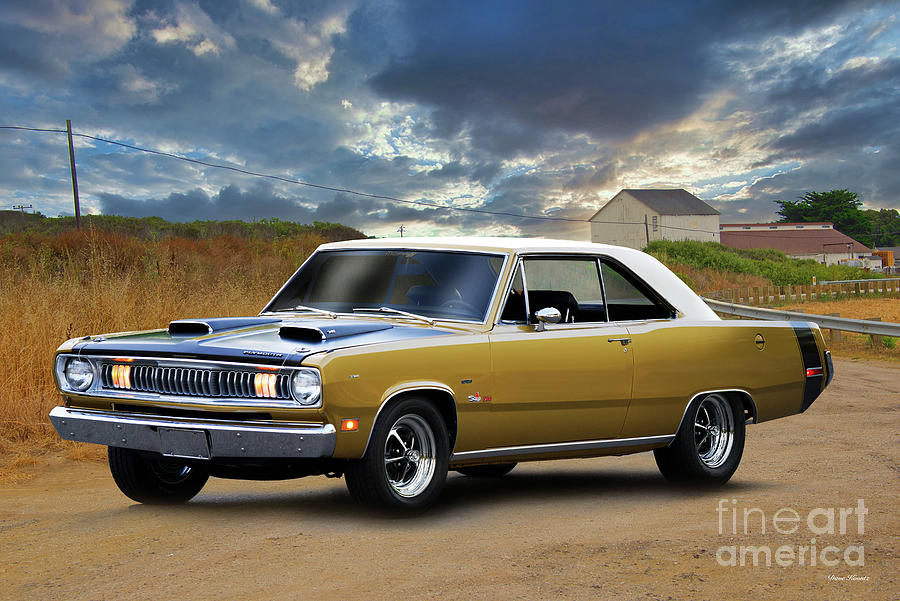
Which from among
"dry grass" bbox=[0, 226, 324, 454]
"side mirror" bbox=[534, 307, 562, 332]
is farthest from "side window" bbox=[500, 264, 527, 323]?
"dry grass" bbox=[0, 226, 324, 454]

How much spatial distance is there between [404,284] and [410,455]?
1.44m

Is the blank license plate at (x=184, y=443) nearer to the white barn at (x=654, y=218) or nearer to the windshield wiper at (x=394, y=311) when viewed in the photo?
the windshield wiper at (x=394, y=311)

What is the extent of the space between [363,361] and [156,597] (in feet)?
5.74

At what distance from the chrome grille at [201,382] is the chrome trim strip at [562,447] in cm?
137

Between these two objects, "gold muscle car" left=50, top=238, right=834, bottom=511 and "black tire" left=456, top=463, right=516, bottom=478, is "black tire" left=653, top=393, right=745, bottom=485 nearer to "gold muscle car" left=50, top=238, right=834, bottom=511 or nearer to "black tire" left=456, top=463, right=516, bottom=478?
"gold muscle car" left=50, top=238, right=834, bottom=511

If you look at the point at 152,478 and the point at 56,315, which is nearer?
the point at 152,478

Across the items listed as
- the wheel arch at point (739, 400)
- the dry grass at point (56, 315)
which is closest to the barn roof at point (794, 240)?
the dry grass at point (56, 315)

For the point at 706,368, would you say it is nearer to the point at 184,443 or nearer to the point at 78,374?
the point at 184,443

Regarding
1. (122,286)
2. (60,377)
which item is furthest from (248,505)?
(122,286)

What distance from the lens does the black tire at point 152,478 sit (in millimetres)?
6770

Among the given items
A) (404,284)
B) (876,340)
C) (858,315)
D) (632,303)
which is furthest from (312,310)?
(858,315)

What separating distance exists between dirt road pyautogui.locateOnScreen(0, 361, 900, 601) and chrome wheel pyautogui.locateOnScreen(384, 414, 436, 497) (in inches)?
9.2

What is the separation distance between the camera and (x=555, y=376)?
6.88m

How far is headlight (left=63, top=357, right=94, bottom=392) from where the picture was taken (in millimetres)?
6379
